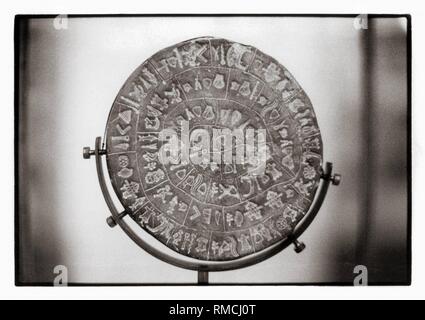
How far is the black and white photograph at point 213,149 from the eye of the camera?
221 centimetres

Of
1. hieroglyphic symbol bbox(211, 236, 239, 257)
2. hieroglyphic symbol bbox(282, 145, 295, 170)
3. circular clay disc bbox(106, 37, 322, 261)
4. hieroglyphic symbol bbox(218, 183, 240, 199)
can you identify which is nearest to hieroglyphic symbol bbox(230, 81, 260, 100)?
circular clay disc bbox(106, 37, 322, 261)

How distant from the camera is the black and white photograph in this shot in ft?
7.23

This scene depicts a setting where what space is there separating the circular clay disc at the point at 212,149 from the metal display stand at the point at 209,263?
0.11 ft

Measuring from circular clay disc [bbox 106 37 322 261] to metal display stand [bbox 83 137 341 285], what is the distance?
3 cm

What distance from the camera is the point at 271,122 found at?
222cm

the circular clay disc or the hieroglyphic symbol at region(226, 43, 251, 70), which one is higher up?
the hieroglyphic symbol at region(226, 43, 251, 70)

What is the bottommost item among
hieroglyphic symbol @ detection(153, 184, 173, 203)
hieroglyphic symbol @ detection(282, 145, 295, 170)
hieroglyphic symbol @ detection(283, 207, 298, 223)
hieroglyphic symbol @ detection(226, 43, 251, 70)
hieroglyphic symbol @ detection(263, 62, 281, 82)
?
hieroglyphic symbol @ detection(283, 207, 298, 223)

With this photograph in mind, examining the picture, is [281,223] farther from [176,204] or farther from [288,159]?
[176,204]

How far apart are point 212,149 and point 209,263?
19.5 inches

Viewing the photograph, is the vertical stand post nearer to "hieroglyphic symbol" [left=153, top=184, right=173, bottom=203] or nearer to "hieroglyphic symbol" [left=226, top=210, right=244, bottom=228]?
"hieroglyphic symbol" [left=226, top=210, right=244, bottom=228]

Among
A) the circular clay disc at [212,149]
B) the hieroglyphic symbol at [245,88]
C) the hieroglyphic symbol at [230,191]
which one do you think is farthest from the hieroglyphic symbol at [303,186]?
the hieroglyphic symbol at [245,88]

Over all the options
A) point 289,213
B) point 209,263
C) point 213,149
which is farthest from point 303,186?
point 209,263

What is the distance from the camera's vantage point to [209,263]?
2.26 metres
